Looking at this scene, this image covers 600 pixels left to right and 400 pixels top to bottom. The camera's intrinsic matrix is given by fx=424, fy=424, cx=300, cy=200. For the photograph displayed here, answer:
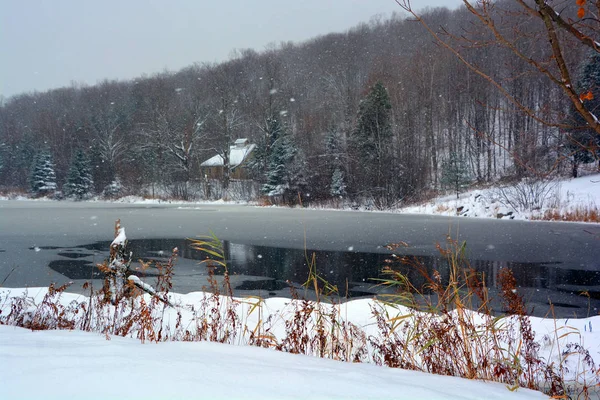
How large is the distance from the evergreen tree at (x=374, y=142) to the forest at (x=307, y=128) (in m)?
0.08

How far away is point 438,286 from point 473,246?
810cm

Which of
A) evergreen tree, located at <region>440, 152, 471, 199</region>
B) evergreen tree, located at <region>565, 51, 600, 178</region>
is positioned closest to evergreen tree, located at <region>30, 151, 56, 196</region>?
evergreen tree, located at <region>440, 152, 471, 199</region>

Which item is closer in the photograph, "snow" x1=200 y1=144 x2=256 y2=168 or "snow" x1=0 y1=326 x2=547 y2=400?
"snow" x1=0 y1=326 x2=547 y2=400

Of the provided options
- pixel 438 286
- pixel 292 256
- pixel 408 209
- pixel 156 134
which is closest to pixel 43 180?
pixel 156 134

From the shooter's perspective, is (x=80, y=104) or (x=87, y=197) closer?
(x=87, y=197)

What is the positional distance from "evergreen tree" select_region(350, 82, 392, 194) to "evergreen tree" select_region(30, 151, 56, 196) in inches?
1271

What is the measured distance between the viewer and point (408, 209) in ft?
77.6

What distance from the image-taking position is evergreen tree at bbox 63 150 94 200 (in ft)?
128

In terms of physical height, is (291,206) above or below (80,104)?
below

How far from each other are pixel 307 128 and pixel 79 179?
21695 mm

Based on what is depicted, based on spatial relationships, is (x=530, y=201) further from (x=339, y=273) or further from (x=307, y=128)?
(x=307, y=128)

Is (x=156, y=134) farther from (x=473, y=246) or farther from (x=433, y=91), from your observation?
(x=473, y=246)

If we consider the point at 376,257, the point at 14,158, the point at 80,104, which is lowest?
the point at 376,257

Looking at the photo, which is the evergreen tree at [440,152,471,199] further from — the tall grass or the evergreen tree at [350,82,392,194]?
the tall grass
